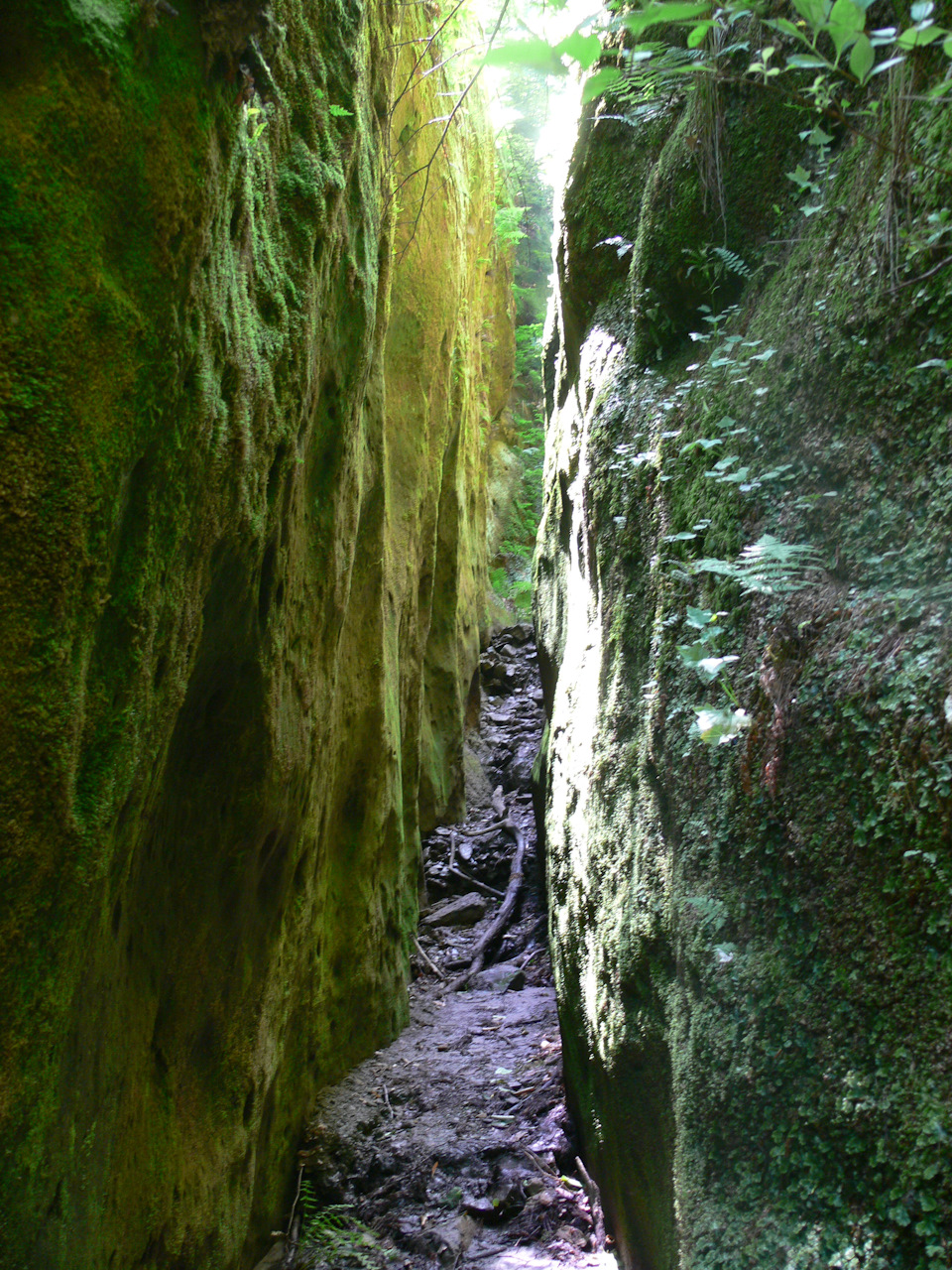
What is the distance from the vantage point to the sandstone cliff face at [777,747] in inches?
82.4

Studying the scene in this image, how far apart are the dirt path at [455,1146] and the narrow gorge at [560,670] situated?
36 mm

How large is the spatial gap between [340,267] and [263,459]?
193cm

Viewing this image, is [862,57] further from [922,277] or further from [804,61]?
[922,277]

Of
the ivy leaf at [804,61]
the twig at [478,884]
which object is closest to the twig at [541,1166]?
the twig at [478,884]

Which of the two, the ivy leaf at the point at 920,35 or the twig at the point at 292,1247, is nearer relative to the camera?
the ivy leaf at the point at 920,35

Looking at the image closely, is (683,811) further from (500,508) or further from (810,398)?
(500,508)

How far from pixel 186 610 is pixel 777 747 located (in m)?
2.06

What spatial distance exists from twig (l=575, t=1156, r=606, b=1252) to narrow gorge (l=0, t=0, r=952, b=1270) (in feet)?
0.09

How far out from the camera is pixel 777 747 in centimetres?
264

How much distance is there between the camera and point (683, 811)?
330 centimetres

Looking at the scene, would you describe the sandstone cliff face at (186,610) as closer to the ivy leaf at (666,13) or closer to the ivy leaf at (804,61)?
the ivy leaf at (666,13)

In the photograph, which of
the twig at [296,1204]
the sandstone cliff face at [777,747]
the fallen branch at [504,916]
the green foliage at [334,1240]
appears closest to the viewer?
the sandstone cliff face at [777,747]

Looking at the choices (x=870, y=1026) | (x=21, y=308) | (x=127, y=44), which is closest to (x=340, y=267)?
(x=127, y=44)

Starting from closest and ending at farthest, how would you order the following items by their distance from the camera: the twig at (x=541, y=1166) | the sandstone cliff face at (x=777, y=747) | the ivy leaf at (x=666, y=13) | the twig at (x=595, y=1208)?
1. the ivy leaf at (x=666, y=13)
2. the sandstone cliff face at (x=777, y=747)
3. the twig at (x=595, y=1208)
4. the twig at (x=541, y=1166)
